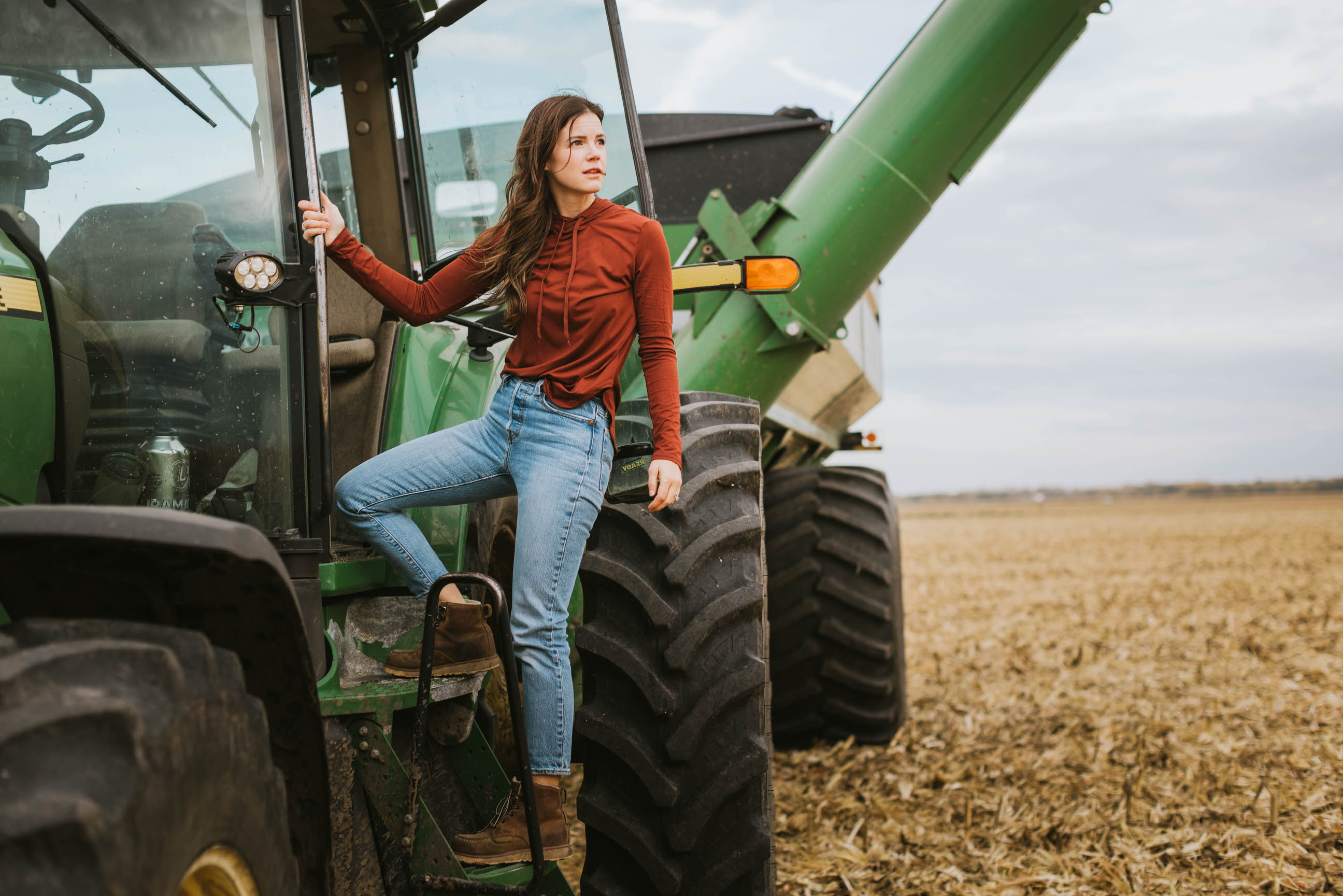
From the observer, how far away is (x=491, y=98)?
3258 mm

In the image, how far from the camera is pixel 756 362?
14.4 ft

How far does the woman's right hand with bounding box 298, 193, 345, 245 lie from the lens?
236 cm

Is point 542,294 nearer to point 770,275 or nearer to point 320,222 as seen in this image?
point 320,222

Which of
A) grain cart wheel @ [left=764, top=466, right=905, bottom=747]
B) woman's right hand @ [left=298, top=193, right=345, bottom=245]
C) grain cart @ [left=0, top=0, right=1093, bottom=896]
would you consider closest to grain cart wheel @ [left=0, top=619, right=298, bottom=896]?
grain cart @ [left=0, top=0, right=1093, bottom=896]

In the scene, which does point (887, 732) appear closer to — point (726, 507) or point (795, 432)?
point (795, 432)

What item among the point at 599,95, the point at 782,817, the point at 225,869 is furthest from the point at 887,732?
the point at 225,869

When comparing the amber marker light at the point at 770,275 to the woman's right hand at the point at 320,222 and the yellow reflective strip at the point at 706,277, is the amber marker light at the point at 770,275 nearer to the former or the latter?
the yellow reflective strip at the point at 706,277

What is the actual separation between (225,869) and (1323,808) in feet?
13.5

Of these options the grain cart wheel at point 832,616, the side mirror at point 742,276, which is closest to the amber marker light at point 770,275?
the side mirror at point 742,276

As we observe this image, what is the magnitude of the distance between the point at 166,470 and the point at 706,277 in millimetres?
1393

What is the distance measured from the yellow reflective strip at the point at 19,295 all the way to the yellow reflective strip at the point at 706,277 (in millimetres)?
1457

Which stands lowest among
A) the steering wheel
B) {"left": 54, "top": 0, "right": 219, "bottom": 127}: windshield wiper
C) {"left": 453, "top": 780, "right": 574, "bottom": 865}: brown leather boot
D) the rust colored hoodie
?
{"left": 453, "top": 780, "right": 574, "bottom": 865}: brown leather boot

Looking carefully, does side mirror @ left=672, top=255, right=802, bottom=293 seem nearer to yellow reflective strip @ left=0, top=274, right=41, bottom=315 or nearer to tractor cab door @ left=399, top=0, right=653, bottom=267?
tractor cab door @ left=399, top=0, right=653, bottom=267

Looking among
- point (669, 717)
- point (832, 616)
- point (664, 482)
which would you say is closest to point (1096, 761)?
point (832, 616)
